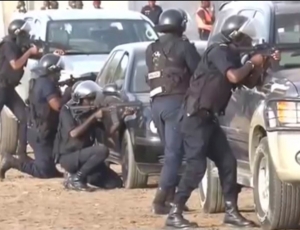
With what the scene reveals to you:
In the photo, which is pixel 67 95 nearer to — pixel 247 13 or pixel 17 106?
pixel 17 106

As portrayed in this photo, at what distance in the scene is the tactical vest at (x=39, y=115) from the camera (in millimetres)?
12906

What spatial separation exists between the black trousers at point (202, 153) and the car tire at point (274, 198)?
282 millimetres

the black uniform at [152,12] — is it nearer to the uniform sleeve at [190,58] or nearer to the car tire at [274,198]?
the uniform sleeve at [190,58]

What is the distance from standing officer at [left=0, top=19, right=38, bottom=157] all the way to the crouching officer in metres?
0.15

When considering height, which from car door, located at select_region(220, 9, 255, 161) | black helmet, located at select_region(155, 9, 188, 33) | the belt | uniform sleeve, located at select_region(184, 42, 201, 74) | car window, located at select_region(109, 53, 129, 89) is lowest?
car window, located at select_region(109, 53, 129, 89)

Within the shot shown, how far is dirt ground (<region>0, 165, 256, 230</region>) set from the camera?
972cm

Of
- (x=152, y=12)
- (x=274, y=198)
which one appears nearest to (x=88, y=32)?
(x=152, y=12)

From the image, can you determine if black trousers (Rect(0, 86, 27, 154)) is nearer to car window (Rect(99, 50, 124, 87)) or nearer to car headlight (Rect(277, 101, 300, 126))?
car window (Rect(99, 50, 124, 87))

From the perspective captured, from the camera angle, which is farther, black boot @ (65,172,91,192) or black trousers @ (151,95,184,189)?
black boot @ (65,172,91,192)

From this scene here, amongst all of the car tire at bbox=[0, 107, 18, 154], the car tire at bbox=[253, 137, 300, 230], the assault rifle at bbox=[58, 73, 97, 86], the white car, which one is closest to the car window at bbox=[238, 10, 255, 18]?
the car tire at bbox=[253, 137, 300, 230]

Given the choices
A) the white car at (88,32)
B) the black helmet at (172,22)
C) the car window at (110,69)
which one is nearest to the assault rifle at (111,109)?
the car window at (110,69)

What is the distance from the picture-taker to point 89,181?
40.0 ft

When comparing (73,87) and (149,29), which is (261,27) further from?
(149,29)

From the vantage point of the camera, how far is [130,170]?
11938 millimetres
